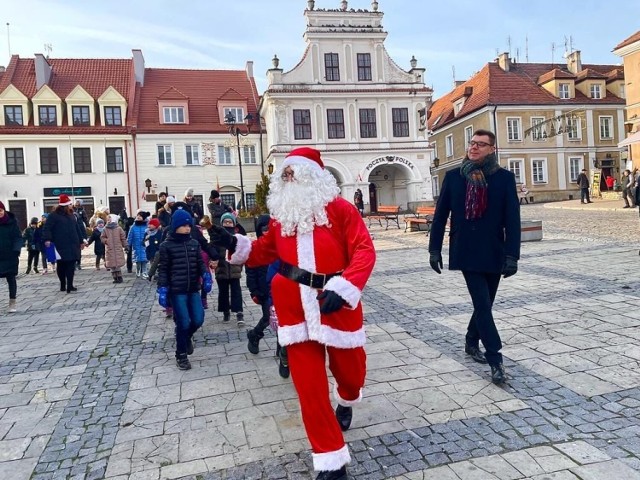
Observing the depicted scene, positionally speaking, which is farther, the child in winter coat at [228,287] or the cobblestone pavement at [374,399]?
the child in winter coat at [228,287]

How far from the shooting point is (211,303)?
27.1 feet

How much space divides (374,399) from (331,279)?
4.96ft

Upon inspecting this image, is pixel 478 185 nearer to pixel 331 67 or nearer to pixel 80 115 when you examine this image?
pixel 331 67

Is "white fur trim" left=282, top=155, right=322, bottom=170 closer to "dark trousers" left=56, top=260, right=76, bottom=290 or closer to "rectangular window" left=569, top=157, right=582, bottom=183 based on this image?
"dark trousers" left=56, top=260, right=76, bottom=290

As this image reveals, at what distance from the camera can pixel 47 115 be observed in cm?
3278

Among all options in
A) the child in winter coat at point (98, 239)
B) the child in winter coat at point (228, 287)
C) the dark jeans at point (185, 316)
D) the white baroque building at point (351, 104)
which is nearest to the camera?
the dark jeans at point (185, 316)

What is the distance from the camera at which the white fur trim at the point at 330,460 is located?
2.71 meters

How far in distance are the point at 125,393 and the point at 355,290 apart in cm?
265

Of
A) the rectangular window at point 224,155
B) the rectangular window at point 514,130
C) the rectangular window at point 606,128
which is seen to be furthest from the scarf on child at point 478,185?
the rectangular window at point 606,128

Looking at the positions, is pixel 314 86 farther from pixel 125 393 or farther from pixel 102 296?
pixel 125 393

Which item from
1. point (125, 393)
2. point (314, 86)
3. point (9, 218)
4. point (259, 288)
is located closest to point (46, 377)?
point (125, 393)

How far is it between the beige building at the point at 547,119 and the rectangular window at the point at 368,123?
29.4 ft

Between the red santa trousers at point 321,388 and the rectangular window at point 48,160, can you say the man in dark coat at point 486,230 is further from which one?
the rectangular window at point 48,160

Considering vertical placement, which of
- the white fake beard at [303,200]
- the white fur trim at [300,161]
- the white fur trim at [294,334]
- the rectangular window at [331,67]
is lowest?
the white fur trim at [294,334]
